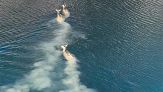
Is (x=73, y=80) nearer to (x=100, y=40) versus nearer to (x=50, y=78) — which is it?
(x=50, y=78)

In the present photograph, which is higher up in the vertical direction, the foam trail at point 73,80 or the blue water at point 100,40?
the blue water at point 100,40

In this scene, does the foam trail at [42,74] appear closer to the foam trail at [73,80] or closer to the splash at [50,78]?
the splash at [50,78]

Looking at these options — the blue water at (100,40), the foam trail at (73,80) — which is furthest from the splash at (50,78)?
the blue water at (100,40)

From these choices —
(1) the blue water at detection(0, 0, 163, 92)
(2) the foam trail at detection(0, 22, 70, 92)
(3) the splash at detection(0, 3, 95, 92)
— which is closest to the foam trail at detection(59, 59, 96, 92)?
(3) the splash at detection(0, 3, 95, 92)

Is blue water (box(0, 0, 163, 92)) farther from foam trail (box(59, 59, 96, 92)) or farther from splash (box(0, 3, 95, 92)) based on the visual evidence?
splash (box(0, 3, 95, 92))

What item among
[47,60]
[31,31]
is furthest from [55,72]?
[31,31]

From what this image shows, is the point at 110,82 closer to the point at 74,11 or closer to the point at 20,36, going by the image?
the point at 20,36
